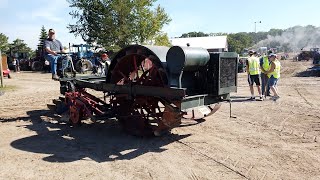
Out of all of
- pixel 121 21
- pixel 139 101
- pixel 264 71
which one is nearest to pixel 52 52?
pixel 139 101

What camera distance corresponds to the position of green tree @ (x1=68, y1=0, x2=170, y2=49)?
Answer: 32.6 meters

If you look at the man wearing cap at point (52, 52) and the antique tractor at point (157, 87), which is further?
the man wearing cap at point (52, 52)

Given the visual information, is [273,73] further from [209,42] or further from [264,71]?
[209,42]

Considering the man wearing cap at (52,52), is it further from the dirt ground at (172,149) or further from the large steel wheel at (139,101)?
the large steel wheel at (139,101)

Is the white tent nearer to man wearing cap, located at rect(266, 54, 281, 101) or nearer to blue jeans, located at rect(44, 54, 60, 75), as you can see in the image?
man wearing cap, located at rect(266, 54, 281, 101)

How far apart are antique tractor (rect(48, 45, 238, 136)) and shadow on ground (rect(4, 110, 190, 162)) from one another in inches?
10.0

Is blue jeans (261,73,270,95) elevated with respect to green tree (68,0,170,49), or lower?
lower

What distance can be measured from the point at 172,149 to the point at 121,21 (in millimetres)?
28578

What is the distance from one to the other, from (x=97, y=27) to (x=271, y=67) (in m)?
25.1

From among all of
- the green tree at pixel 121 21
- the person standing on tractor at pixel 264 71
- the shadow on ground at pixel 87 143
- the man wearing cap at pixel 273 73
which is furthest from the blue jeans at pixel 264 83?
the green tree at pixel 121 21

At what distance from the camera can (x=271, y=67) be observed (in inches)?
453

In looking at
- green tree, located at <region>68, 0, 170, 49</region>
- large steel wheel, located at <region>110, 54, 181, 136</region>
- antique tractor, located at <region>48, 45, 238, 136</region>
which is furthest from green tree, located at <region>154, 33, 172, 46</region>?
large steel wheel, located at <region>110, 54, 181, 136</region>

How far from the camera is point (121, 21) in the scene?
33.0 metres

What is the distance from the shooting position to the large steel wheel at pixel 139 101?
627 cm
